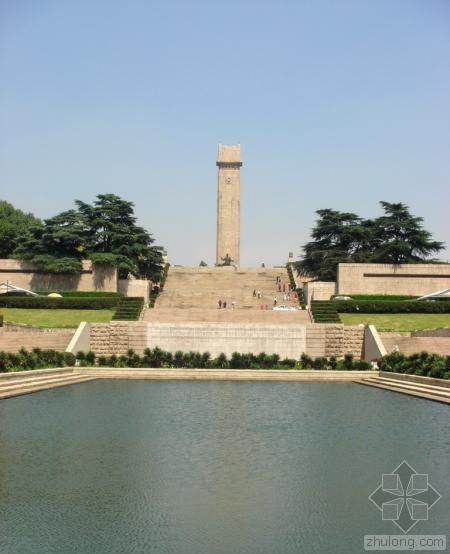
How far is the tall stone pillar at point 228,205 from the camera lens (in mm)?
71188

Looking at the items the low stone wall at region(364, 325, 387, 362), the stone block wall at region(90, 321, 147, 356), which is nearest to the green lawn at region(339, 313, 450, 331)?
the low stone wall at region(364, 325, 387, 362)

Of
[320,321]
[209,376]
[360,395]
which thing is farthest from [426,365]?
[320,321]

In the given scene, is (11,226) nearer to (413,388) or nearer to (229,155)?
(229,155)

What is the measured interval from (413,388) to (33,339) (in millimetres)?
18553

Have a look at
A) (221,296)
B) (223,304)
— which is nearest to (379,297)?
(223,304)

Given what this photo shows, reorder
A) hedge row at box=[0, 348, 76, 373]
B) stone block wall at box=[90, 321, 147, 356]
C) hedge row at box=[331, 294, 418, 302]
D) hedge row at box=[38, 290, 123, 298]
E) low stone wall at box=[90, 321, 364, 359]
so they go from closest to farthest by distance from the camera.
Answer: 1. hedge row at box=[0, 348, 76, 373]
2. low stone wall at box=[90, 321, 364, 359]
3. stone block wall at box=[90, 321, 147, 356]
4. hedge row at box=[331, 294, 418, 302]
5. hedge row at box=[38, 290, 123, 298]

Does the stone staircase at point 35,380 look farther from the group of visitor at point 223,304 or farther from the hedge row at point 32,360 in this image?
the group of visitor at point 223,304

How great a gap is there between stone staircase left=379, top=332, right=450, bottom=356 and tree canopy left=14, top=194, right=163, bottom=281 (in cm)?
2053

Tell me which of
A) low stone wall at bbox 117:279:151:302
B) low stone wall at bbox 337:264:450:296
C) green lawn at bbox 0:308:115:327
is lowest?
green lawn at bbox 0:308:115:327

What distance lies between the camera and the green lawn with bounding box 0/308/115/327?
130 feet

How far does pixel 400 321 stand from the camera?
132ft

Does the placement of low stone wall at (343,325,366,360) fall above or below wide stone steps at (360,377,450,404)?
above

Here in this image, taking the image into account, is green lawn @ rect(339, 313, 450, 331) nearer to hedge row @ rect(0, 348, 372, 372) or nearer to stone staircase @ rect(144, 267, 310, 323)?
stone staircase @ rect(144, 267, 310, 323)

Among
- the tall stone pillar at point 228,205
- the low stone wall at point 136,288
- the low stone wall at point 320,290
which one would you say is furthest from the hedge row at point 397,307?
the tall stone pillar at point 228,205
